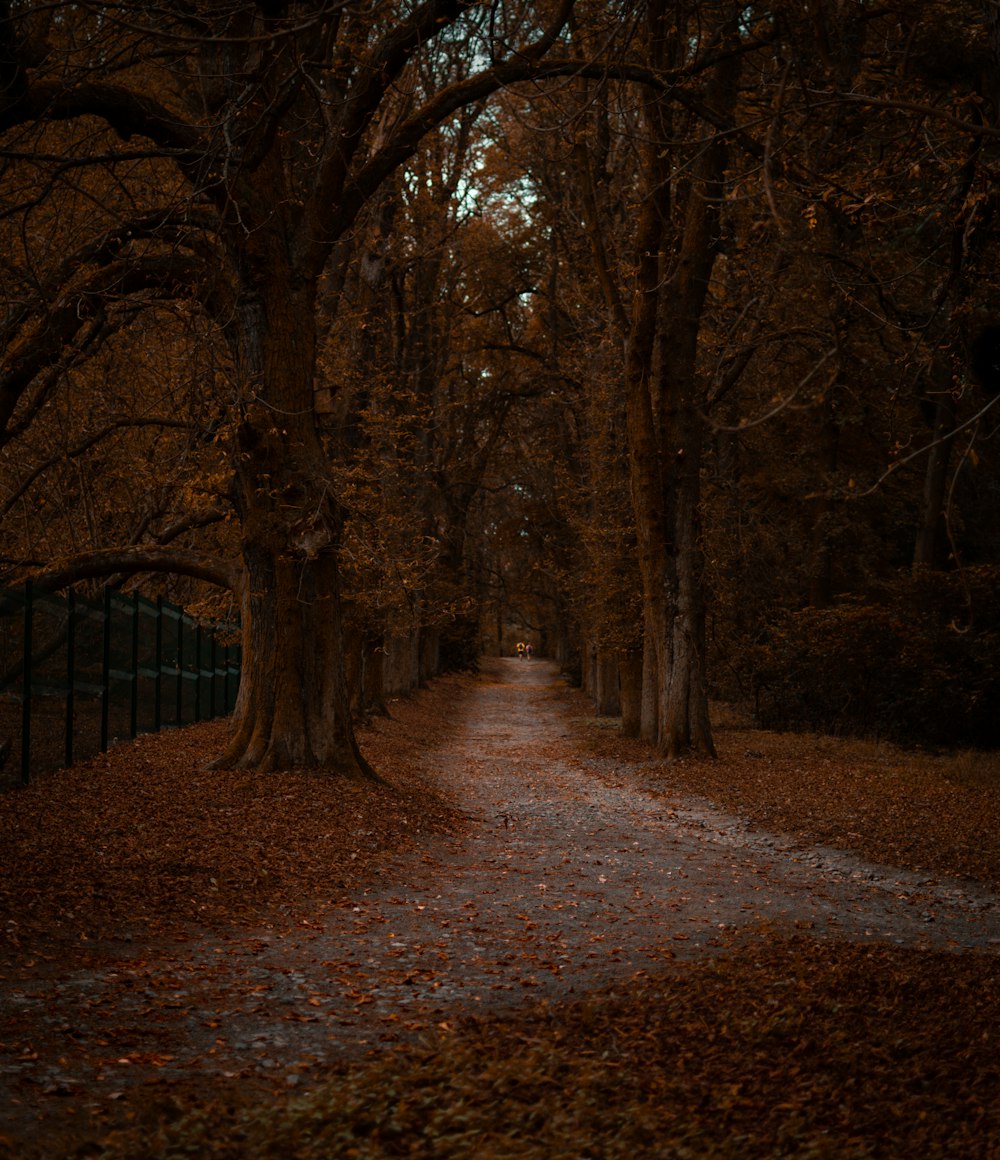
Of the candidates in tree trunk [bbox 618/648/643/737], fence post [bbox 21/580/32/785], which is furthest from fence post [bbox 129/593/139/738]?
tree trunk [bbox 618/648/643/737]

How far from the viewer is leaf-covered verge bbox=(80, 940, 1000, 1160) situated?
4.20 m

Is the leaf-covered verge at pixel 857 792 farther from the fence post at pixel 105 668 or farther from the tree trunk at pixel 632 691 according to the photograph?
the fence post at pixel 105 668

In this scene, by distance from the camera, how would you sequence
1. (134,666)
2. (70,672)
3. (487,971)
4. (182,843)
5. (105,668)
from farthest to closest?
(134,666), (105,668), (70,672), (182,843), (487,971)

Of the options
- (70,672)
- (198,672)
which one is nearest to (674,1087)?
(70,672)

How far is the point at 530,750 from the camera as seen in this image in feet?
72.7

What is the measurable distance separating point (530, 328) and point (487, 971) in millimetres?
28815

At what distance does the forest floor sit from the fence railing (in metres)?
0.62

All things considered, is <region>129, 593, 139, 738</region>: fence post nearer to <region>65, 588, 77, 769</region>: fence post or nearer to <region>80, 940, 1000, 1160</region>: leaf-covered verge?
<region>65, 588, 77, 769</region>: fence post

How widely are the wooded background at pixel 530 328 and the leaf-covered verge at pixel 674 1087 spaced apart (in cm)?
251

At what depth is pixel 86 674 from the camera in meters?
15.3

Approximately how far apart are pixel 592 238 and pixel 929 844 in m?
12.2

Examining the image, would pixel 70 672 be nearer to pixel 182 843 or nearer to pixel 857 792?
pixel 182 843

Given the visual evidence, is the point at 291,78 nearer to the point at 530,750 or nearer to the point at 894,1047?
the point at 894,1047

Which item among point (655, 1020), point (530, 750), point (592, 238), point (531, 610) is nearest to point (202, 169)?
point (655, 1020)
